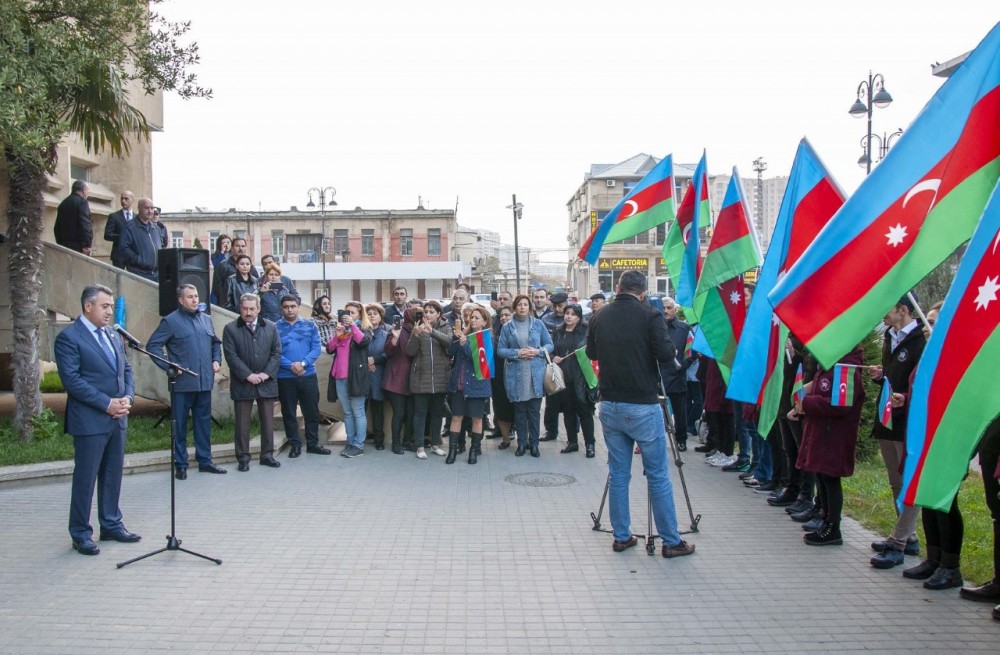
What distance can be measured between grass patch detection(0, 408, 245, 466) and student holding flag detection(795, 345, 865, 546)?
738 centimetres

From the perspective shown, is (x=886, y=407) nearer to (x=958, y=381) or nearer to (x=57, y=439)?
(x=958, y=381)

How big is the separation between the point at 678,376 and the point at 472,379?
290 centimetres

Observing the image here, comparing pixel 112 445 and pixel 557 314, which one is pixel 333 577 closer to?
pixel 112 445

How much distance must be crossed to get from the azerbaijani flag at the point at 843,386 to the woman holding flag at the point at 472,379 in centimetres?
489

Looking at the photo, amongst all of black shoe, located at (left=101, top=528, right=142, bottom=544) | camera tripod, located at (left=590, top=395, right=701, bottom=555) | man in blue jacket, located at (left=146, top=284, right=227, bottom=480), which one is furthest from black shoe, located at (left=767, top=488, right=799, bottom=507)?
man in blue jacket, located at (left=146, top=284, right=227, bottom=480)

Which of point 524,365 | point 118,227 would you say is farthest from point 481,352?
point 118,227

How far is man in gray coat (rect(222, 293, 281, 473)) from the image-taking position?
9.80 meters

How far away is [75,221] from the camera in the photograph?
40.6ft

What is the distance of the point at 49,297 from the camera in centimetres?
1198

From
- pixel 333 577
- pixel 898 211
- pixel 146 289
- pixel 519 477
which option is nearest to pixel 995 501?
pixel 898 211

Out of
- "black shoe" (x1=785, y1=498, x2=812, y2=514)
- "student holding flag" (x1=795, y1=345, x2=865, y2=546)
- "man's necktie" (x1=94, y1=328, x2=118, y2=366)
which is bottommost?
"black shoe" (x1=785, y1=498, x2=812, y2=514)

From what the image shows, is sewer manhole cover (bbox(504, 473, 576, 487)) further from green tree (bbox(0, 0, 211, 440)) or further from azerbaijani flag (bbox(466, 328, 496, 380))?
green tree (bbox(0, 0, 211, 440))

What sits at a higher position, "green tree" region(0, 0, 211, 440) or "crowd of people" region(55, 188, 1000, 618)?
"green tree" region(0, 0, 211, 440)

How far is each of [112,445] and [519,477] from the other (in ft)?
15.0
